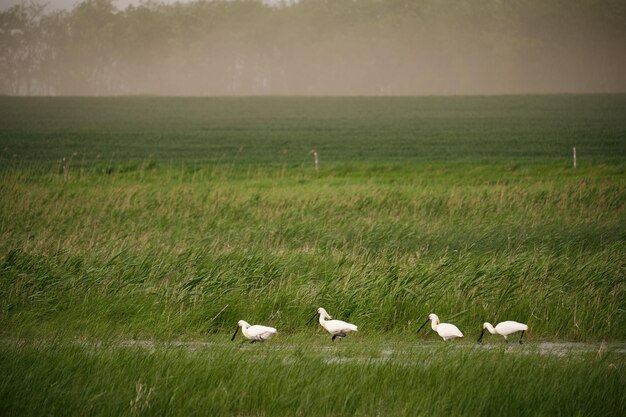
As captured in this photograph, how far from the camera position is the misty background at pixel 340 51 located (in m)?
176

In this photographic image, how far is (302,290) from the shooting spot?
14203 millimetres

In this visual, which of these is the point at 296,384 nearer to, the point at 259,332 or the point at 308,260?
the point at 259,332

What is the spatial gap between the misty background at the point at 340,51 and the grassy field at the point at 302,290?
148 m

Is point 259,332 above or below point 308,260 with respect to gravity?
above

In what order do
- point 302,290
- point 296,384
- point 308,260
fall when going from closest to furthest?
point 296,384 < point 302,290 < point 308,260

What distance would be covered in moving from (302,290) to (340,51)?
178 metres

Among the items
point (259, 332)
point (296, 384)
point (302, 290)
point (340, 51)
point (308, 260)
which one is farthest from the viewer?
point (340, 51)

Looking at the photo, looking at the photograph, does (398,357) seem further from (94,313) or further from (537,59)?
(537,59)

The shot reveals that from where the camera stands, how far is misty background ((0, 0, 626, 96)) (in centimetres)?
17612

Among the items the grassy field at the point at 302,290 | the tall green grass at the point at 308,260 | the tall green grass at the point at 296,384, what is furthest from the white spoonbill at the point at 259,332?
the tall green grass at the point at 308,260

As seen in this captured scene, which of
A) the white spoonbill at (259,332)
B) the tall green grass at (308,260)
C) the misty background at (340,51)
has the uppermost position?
the misty background at (340,51)

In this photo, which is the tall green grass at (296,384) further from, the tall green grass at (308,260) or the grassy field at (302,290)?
the tall green grass at (308,260)

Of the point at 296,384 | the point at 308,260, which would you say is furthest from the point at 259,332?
the point at 308,260

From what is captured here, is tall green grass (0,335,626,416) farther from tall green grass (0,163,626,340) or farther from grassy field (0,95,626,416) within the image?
tall green grass (0,163,626,340)
